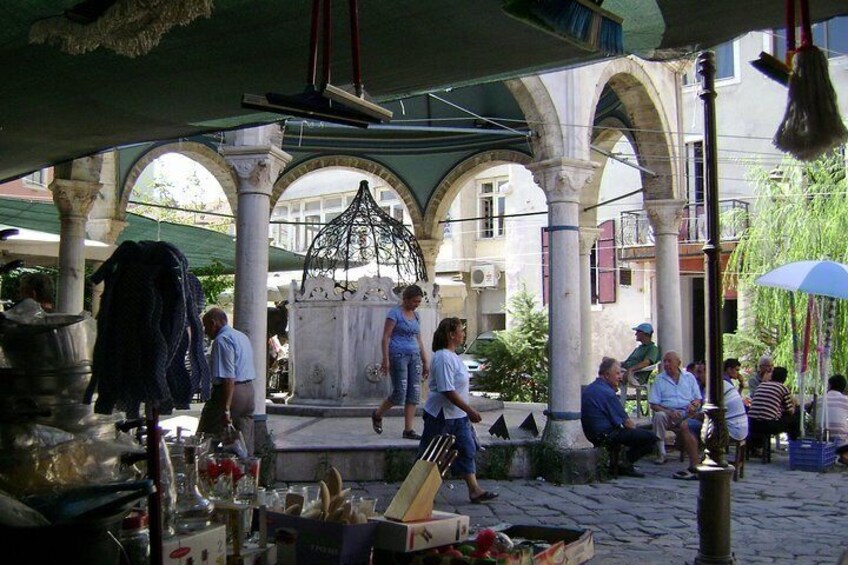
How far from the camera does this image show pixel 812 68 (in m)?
2.91

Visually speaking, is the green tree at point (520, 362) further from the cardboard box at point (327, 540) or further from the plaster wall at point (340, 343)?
the cardboard box at point (327, 540)

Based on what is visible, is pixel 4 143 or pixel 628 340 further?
pixel 628 340

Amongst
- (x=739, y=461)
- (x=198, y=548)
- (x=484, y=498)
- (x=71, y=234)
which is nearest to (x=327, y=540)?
(x=198, y=548)

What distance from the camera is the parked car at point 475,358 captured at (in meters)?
18.4

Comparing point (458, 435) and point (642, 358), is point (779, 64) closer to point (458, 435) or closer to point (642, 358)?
point (458, 435)

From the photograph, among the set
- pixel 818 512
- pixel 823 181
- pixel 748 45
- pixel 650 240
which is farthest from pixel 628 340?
pixel 818 512

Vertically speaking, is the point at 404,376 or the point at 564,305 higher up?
the point at 564,305

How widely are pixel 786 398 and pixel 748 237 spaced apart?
6623 millimetres

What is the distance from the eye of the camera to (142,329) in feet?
11.4

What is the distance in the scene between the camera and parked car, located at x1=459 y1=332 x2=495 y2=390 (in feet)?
60.5

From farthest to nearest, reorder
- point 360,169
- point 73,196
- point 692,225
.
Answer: point 692,225 < point 360,169 < point 73,196

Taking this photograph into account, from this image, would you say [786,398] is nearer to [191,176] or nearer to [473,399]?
[473,399]

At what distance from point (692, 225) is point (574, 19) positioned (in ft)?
73.2

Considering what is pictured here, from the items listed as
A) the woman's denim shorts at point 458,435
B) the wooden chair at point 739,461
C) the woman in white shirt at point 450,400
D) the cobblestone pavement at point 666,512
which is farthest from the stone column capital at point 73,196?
the wooden chair at point 739,461
